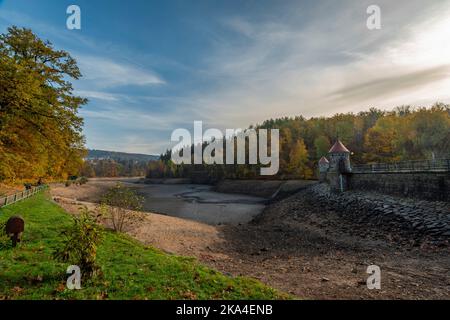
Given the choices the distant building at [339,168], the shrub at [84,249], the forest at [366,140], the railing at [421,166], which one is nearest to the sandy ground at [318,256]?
the shrub at [84,249]

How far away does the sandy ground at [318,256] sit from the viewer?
1003 centimetres

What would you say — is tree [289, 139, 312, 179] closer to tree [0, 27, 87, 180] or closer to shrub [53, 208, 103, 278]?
tree [0, 27, 87, 180]

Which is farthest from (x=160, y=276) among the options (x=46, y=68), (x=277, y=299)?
(x=46, y=68)

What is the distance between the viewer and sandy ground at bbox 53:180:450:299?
10.0 meters

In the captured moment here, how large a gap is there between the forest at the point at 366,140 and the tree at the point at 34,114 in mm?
39187

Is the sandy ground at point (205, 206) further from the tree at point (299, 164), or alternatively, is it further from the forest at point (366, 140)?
the forest at point (366, 140)

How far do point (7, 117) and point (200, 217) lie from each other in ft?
87.2

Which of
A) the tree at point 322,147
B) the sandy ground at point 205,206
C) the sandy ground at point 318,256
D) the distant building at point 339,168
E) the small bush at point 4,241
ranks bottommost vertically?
the sandy ground at point 205,206

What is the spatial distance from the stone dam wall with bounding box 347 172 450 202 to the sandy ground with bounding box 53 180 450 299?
6324mm

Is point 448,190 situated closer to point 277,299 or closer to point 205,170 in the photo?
point 277,299

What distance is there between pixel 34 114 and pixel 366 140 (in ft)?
253

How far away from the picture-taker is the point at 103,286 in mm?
7613

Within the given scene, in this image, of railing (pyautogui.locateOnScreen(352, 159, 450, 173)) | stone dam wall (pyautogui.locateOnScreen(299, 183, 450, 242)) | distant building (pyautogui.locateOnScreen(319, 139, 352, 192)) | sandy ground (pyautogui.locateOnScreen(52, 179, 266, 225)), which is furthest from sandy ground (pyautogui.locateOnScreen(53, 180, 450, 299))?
distant building (pyautogui.locateOnScreen(319, 139, 352, 192))

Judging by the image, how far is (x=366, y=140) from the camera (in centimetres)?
7006
